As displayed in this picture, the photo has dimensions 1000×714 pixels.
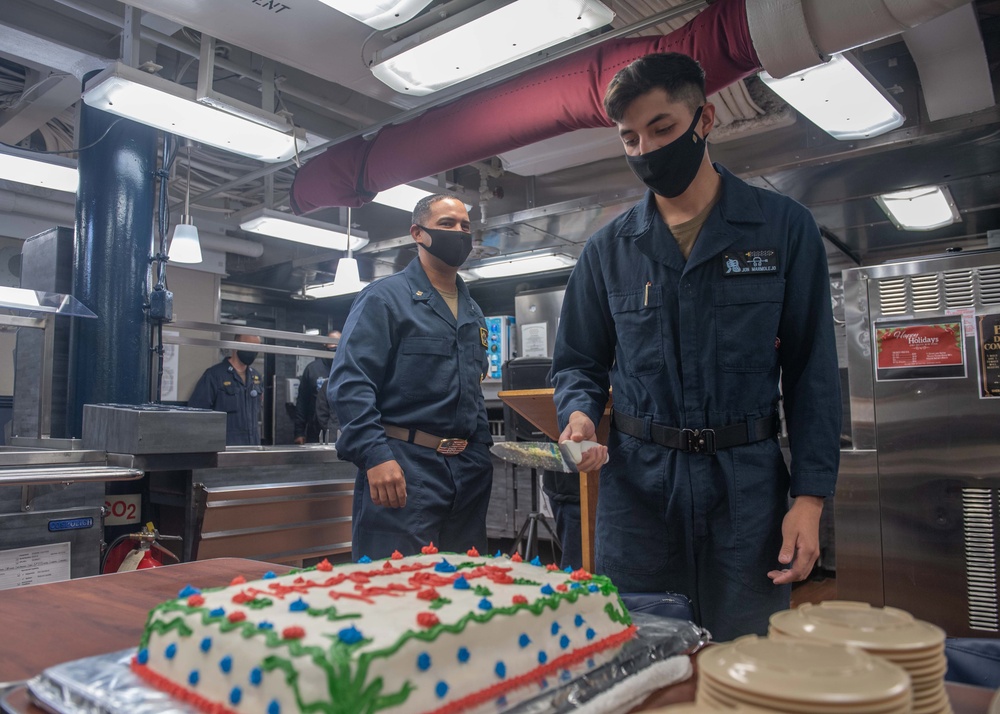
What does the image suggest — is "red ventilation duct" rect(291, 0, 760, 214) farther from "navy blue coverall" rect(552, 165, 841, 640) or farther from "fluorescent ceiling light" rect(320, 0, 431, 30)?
"navy blue coverall" rect(552, 165, 841, 640)

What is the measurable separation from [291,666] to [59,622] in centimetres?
71

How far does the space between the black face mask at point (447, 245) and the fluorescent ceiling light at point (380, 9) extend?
100 centimetres

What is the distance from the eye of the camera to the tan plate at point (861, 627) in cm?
62

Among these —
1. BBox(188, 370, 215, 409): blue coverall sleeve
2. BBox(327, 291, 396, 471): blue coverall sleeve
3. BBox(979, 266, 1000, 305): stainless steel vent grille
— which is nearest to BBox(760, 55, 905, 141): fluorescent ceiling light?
BBox(979, 266, 1000, 305): stainless steel vent grille

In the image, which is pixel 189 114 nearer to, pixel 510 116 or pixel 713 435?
pixel 510 116

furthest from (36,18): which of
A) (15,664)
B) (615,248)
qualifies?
(15,664)

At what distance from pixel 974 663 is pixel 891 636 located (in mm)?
507

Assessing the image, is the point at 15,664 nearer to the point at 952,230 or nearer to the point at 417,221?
the point at 417,221

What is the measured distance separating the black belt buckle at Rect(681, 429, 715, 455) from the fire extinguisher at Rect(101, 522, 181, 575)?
228 centimetres

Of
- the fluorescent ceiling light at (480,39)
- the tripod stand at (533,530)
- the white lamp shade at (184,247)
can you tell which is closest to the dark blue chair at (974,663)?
the fluorescent ceiling light at (480,39)

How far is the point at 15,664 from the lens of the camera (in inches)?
38.8

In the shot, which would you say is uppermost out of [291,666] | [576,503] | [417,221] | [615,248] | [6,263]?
[6,263]

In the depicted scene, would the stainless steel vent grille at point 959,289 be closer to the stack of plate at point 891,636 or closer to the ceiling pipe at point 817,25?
the ceiling pipe at point 817,25

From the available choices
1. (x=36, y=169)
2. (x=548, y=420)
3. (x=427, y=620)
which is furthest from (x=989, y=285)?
(x=36, y=169)
